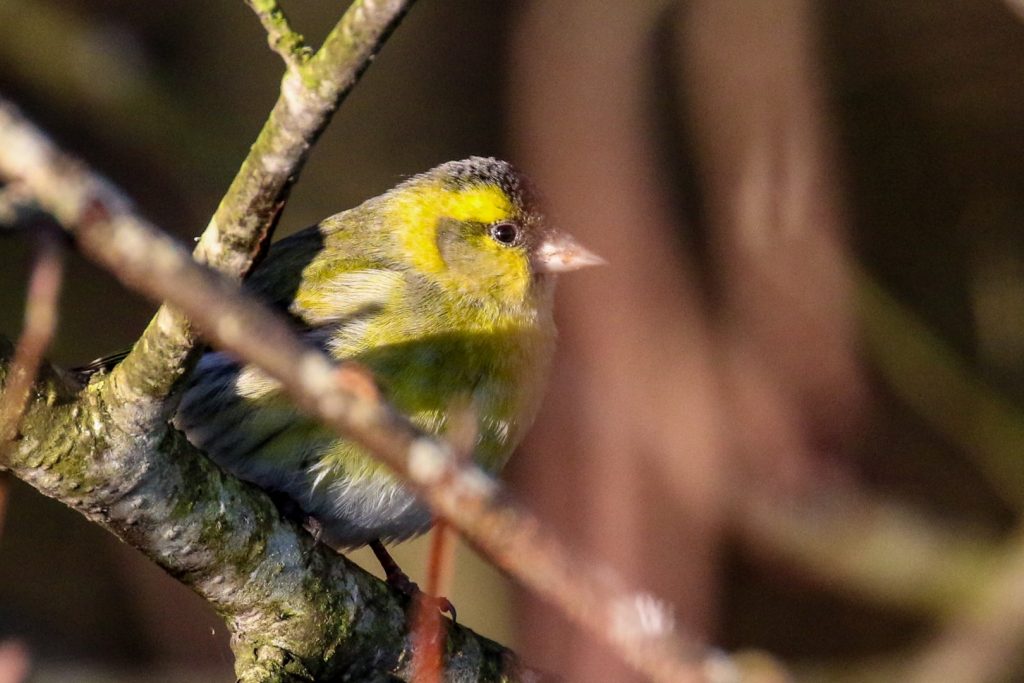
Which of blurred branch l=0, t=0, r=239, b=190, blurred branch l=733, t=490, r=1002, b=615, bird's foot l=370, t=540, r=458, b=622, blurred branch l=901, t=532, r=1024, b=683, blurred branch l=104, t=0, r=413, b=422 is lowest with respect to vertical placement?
blurred branch l=104, t=0, r=413, b=422

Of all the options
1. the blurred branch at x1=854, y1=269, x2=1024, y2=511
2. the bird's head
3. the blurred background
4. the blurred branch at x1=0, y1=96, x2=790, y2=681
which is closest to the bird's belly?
the blurred background

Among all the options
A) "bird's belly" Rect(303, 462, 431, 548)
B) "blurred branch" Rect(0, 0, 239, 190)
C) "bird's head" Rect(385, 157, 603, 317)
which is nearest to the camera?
"bird's belly" Rect(303, 462, 431, 548)

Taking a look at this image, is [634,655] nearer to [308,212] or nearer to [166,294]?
[166,294]

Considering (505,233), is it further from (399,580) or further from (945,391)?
(945,391)

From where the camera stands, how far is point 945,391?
4.69 m

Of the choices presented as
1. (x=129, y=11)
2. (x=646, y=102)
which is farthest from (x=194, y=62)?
(x=646, y=102)

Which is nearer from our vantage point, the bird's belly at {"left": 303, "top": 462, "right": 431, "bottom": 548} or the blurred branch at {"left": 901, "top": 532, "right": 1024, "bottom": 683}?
the bird's belly at {"left": 303, "top": 462, "right": 431, "bottom": 548}

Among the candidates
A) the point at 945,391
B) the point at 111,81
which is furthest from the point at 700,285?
the point at 111,81

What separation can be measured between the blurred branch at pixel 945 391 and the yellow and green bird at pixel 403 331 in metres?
1.57

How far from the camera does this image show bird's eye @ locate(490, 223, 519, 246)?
3660 millimetres

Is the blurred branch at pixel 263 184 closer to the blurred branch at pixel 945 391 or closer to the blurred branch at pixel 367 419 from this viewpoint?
the blurred branch at pixel 367 419

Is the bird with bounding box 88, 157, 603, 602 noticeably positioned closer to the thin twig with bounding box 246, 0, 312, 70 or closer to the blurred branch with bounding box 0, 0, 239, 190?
the thin twig with bounding box 246, 0, 312, 70

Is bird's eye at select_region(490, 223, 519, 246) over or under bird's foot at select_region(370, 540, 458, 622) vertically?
over

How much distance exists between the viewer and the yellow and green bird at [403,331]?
2936mm
